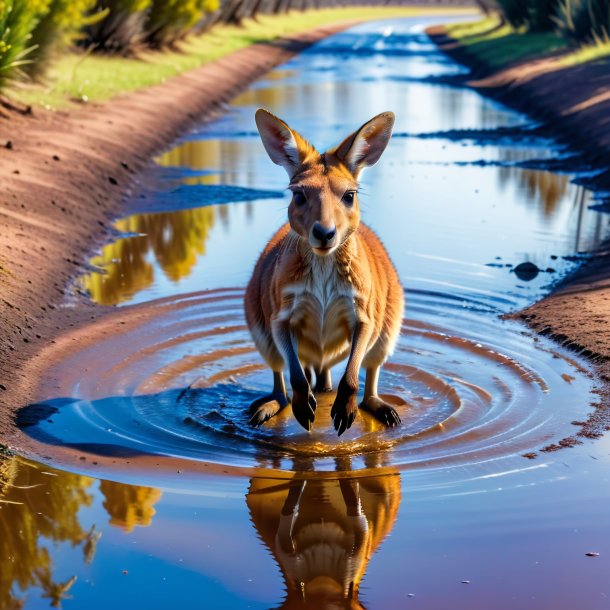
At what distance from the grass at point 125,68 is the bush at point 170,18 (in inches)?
18.5

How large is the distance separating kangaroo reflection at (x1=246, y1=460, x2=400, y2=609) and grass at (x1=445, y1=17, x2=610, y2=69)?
69.6 feet

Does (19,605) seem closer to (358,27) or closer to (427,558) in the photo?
(427,558)

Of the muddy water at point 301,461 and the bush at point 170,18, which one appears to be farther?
the bush at point 170,18

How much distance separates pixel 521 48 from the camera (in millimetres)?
33312

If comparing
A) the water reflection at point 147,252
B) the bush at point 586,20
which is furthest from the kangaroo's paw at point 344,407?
the bush at point 586,20

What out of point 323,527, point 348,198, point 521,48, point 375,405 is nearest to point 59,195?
point 375,405

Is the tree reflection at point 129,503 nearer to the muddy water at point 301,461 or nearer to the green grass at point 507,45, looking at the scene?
the muddy water at point 301,461

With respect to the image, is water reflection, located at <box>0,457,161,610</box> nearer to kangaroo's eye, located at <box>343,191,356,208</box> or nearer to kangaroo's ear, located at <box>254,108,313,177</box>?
kangaroo's eye, located at <box>343,191,356,208</box>

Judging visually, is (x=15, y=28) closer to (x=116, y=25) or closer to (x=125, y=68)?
(x=125, y=68)

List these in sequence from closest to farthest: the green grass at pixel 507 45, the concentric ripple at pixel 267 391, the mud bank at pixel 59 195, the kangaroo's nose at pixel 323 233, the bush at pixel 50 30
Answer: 1. the kangaroo's nose at pixel 323 233
2. the concentric ripple at pixel 267 391
3. the mud bank at pixel 59 195
4. the bush at pixel 50 30
5. the green grass at pixel 507 45

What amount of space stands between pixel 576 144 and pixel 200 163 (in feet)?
20.4

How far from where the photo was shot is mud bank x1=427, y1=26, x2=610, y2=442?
8242mm

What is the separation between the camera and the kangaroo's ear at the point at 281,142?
244 inches

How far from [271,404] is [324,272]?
48.7 inches
